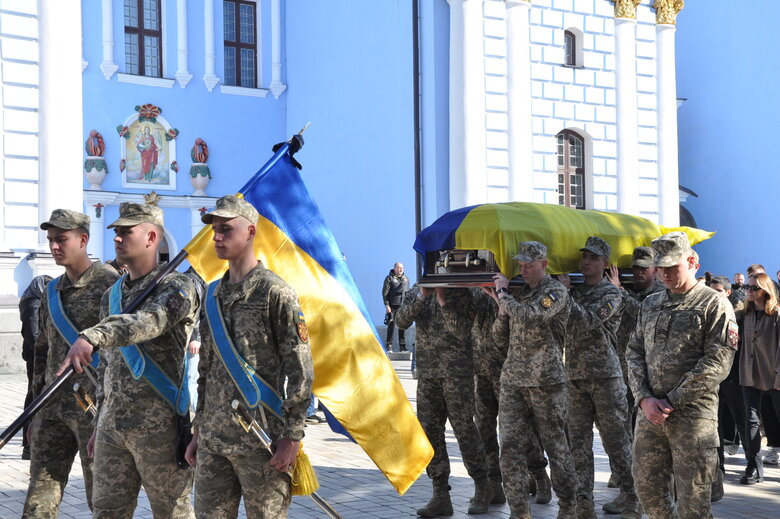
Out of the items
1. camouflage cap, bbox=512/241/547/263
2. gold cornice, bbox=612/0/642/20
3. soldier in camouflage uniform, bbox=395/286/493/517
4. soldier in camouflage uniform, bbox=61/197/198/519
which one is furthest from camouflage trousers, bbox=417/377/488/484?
gold cornice, bbox=612/0/642/20

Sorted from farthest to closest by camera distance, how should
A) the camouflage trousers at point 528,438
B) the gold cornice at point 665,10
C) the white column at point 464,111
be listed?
the gold cornice at point 665,10
the white column at point 464,111
the camouflage trousers at point 528,438

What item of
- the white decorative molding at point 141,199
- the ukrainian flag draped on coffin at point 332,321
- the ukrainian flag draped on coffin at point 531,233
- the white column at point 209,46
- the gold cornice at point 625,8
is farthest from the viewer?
the white column at point 209,46

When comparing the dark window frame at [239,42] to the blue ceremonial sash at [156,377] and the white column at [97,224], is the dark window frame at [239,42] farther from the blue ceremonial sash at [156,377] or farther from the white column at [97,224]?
the blue ceremonial sash at [156,377]

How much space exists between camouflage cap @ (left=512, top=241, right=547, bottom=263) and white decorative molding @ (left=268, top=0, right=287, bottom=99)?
→ 19.5 m


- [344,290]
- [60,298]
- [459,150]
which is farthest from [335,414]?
[459,150]

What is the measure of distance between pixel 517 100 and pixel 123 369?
17.9 metres

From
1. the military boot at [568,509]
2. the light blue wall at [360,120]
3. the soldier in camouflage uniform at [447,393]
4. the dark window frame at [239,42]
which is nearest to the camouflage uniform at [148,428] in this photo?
the soldier in camouflage uniform at [447,393]

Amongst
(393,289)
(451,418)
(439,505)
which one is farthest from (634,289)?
(393,289)

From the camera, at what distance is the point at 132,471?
522cm

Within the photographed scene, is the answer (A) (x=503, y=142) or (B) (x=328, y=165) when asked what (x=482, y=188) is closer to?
(A) (x=503, y=142)

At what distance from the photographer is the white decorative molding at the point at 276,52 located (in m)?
26.1

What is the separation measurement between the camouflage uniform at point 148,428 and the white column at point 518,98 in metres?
17.2

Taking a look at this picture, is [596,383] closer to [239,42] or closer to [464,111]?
[464,111]

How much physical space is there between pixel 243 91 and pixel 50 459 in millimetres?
20558
